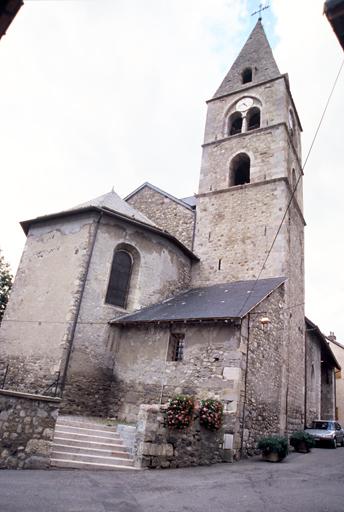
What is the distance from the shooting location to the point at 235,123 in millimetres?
21531

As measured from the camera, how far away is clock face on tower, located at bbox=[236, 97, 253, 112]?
2083cm

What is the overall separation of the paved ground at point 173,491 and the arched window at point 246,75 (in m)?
20.6

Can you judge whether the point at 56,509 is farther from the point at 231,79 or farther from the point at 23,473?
the point at 231,79

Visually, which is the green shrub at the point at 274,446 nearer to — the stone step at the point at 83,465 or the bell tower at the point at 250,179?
the stone step at the point at 83,465

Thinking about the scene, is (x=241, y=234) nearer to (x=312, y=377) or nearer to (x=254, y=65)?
(x=312, y=377)

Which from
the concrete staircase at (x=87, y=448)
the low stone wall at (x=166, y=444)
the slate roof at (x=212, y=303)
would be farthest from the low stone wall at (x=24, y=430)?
the slate roof at (x=212, y=303)

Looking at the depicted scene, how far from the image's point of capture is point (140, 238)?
49.7 ft

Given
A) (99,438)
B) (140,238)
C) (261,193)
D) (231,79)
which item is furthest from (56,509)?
(231,79)

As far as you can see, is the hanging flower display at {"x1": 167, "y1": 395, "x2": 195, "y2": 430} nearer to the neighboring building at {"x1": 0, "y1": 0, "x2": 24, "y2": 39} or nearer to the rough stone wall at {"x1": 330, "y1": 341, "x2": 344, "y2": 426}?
the neighboring building at {"x1": 0, "y1": 0, "x2": 24, "y2": 39}

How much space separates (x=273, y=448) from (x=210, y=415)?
7.44ft

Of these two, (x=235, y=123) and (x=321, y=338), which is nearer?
(x=321, y=338)

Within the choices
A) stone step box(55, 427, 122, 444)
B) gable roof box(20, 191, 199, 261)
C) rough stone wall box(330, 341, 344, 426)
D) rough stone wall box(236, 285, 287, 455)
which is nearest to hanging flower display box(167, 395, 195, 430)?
stone step box(55, 427, 122, 444)

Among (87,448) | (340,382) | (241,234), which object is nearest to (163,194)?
(241,234)

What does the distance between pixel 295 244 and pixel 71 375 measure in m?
11.2
